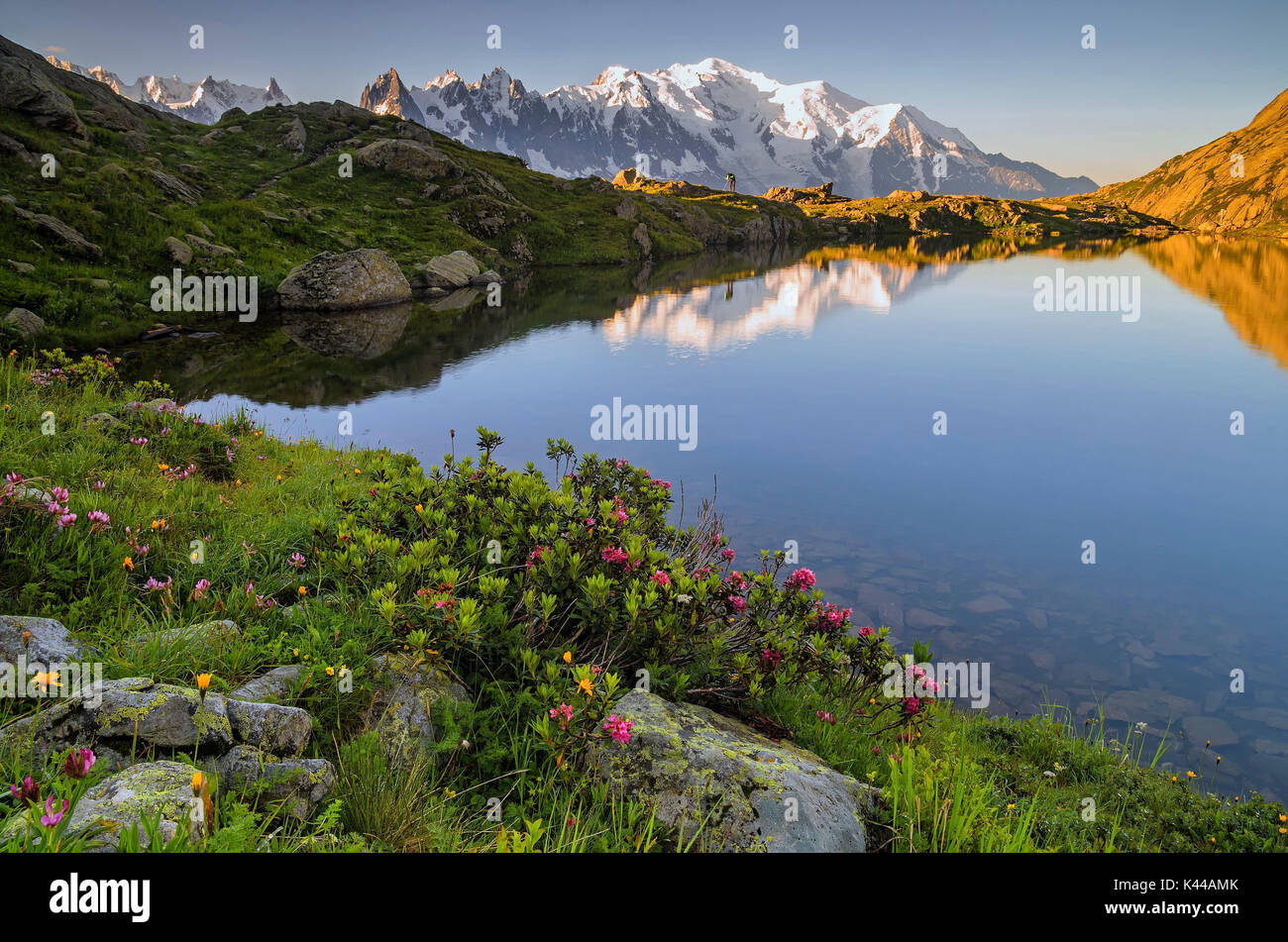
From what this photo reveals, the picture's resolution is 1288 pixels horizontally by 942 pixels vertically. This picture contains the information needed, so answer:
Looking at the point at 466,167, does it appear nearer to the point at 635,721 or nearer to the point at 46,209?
the point at 46,209

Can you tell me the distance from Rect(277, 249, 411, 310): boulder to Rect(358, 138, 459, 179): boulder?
43.9 metres

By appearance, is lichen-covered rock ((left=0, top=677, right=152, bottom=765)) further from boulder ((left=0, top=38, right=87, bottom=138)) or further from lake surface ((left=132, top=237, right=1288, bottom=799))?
boulder ((left=0, top=38, right=87, bottom=138))

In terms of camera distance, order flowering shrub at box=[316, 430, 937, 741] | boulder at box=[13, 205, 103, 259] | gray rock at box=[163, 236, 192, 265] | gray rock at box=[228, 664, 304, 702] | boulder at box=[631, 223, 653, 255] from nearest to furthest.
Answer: gray rock at box=[228, 664, 304, 702]
flowering shrub at box=[316, 430, 937, 741]
boulder at box=[13, 205, 103, 259]
gray rock at box=[163, 236, 192, 265]
boulder at box=[631, 223, 653, 255]

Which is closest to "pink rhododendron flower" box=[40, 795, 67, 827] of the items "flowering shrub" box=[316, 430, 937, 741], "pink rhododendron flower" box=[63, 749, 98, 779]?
"pink rhododendron flower" box=[63, 749, 98, 779]

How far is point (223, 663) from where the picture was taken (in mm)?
5090

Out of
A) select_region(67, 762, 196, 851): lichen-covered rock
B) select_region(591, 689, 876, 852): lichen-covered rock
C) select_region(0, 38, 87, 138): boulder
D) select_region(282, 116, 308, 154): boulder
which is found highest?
select_region(282, 116, 308, 154): boulder

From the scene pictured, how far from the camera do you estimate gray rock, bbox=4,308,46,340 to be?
2328 centimetres

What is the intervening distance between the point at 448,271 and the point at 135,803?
58078mm

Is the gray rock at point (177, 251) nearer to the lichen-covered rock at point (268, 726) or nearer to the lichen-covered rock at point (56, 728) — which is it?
the lichen-covered rock at point (56, 728)

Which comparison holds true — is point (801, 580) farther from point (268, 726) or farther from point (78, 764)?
point (78, 764)

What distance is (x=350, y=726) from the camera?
4906mm

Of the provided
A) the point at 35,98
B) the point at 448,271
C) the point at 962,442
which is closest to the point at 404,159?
the point at 448,271
